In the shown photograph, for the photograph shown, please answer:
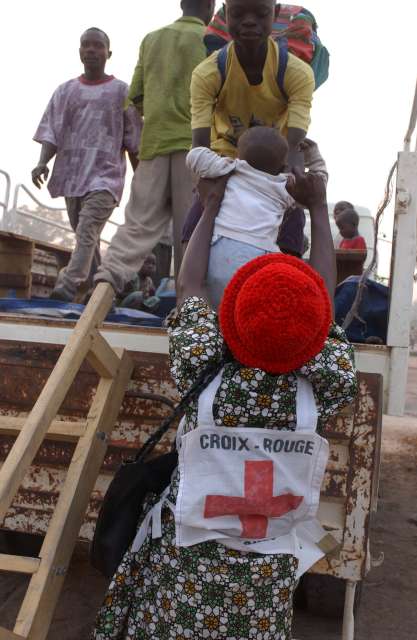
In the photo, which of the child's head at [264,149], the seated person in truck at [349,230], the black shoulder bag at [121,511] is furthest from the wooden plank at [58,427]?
the seated person in truck at [349,230]

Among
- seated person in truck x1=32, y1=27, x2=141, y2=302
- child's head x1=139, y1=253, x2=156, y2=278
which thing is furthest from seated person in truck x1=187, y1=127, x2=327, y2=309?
child's head x1=139, y1=253, x2=156, y2=278

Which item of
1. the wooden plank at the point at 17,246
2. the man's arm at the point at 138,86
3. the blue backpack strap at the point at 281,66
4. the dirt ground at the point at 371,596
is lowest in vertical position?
the dirt ground at the point at 371,596

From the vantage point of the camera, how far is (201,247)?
1941 mm

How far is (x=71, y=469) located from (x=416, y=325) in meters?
16.2

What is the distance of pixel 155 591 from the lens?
167 centimetres

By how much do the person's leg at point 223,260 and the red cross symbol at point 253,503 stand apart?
59 cm

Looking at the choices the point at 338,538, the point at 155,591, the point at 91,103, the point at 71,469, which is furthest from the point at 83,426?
the point at 91,103

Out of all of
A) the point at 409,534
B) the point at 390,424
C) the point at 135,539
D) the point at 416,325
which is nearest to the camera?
the point at 135,539

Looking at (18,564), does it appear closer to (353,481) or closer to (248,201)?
(353,481)

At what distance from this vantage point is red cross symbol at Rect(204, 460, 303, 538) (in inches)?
60.6

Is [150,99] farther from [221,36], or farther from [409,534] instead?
[409,534]

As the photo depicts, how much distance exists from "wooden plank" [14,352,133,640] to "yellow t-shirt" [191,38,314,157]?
103 cm

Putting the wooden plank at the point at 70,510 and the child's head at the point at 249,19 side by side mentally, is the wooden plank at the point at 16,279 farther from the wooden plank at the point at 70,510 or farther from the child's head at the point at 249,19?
the child's head at the point at 249,19

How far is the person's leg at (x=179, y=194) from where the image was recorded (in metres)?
3.39
